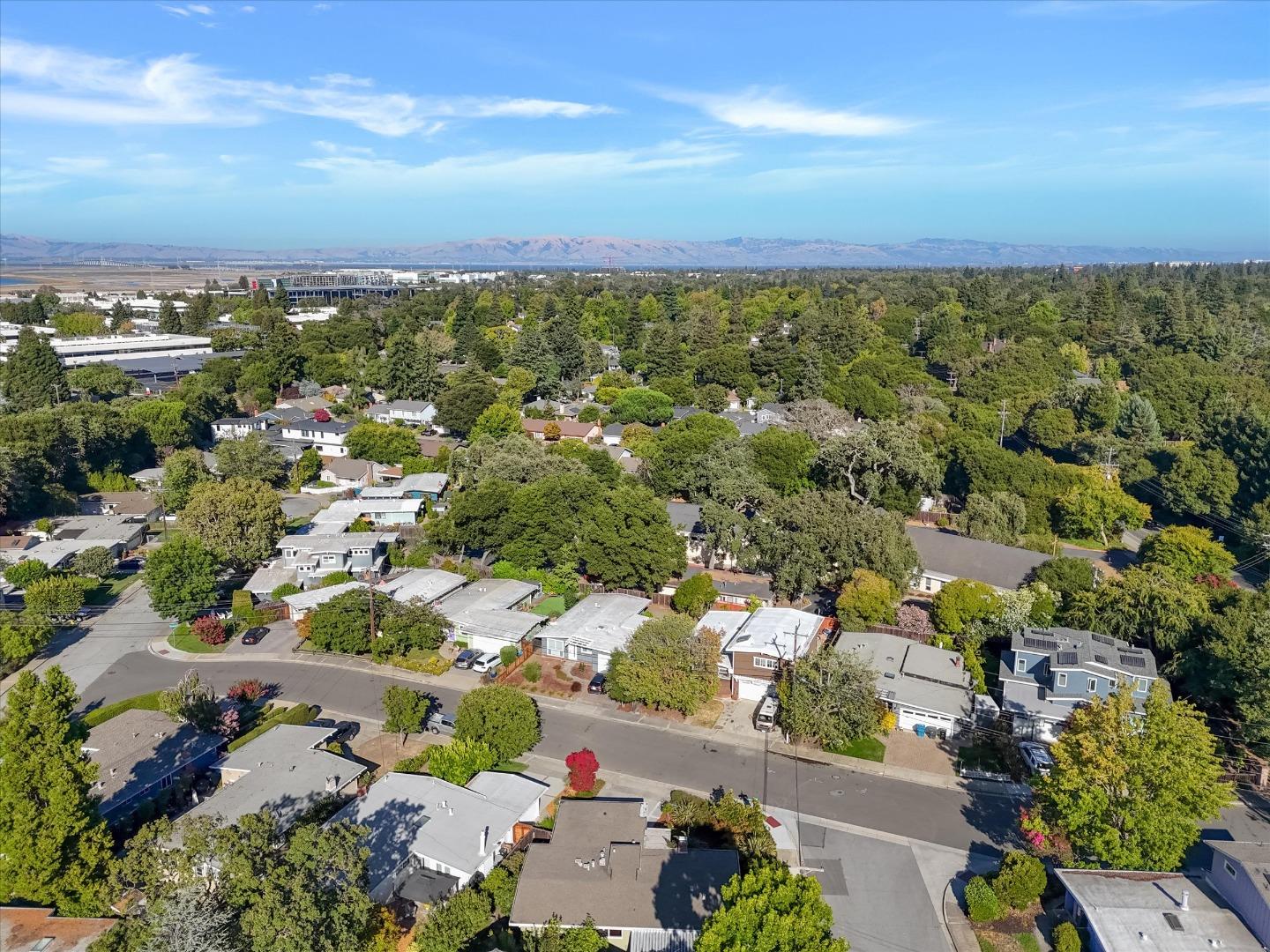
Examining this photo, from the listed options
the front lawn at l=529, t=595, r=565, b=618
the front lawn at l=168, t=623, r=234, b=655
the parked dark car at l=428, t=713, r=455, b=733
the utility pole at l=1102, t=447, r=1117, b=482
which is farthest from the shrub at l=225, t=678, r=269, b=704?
the utility pole at l=1102, t=447, r=1117, b=482

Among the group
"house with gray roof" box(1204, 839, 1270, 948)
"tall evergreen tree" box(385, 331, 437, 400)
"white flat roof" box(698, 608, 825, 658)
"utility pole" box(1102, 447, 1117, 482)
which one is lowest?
"white flat roof" box(698, 608, 825, 658)

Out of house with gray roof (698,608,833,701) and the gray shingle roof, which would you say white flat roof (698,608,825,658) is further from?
the gray shingle roof

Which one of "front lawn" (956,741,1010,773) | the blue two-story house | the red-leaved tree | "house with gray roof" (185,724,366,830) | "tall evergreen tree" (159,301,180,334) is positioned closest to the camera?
"house with gray roof" (185,724,366,830)

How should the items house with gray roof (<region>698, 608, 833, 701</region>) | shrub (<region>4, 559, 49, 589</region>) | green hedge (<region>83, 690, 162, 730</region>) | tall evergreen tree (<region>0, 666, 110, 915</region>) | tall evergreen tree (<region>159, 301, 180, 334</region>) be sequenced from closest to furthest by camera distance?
tall evergreen tree (<region>0, 666, 110, 915</region>)
green hedge (<region>83, 690, 162, 730</region>)
house with gray roof (<region>698, 608, 833, 701</region>)
shrub (<region>4, 559, 49, 589</region>)
tall evergreen tree (<region>159, 301, 180, 334</region>)

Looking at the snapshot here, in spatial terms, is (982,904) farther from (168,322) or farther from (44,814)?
(168,322)

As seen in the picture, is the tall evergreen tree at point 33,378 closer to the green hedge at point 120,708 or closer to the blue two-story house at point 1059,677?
the green hedge at point 120,708

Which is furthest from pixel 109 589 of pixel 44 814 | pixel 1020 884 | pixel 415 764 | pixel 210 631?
pixel 1020 884

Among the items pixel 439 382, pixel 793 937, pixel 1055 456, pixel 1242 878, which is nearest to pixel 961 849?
pixel 1242 878
